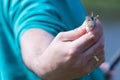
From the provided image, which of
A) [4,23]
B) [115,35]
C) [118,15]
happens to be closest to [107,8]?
[118,15]

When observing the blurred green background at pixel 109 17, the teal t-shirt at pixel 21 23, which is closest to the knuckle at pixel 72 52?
the teal t-shirt at pixel 21 23

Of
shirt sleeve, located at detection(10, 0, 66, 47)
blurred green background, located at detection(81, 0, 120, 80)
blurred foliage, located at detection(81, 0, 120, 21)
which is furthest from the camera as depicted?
blurred foliage, located at detection(81, 0, 120, 21)

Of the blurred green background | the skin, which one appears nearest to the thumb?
the skin

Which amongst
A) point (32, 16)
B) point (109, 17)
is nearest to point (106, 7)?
point (109, 17)

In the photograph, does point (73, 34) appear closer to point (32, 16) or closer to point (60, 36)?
point (60, 36)

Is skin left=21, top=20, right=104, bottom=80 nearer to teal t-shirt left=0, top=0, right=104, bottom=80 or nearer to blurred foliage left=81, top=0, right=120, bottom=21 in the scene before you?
teal t-shirt left=0, top=0, right=104, bottom=80

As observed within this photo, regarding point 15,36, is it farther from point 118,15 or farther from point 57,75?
point 118,15

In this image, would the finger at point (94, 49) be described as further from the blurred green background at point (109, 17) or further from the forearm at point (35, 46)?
the blurred green background at point (109, 17)
